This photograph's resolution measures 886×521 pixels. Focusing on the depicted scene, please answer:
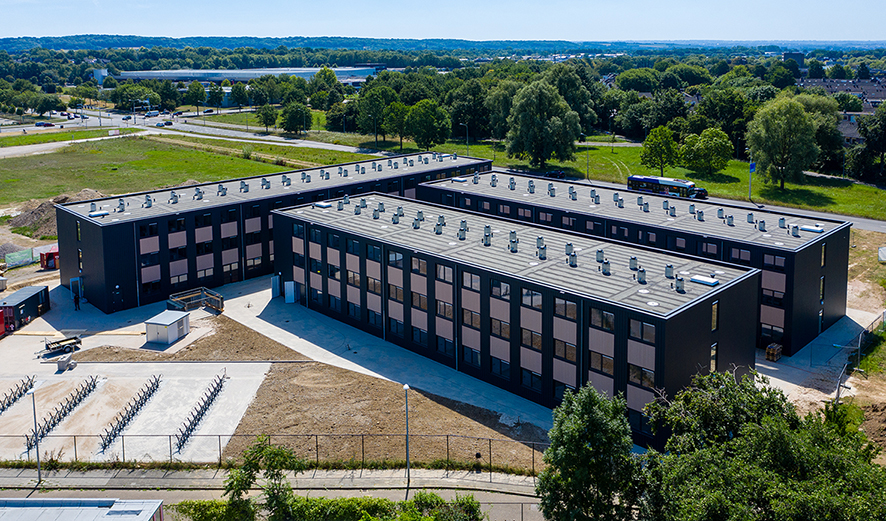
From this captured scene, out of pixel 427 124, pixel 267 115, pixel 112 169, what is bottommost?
pixel 112 169

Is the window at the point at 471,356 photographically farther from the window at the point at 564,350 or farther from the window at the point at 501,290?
the window at the point at 564,350

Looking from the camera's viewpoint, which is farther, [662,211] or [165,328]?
[662,211]

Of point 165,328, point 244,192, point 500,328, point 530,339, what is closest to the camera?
point 530,339

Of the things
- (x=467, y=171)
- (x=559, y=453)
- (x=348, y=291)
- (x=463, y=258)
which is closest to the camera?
(x=559, y=453)

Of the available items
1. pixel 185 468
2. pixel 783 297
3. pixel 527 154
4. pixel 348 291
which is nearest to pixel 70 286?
pixel 348 291

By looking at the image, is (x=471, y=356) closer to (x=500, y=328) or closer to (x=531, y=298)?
(x=500, y=328)

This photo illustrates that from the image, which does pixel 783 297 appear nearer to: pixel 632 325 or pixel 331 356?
pixel 632 325

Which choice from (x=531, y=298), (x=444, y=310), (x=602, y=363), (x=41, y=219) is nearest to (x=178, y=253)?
(x=444, y=310)

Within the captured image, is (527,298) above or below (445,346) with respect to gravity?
above
